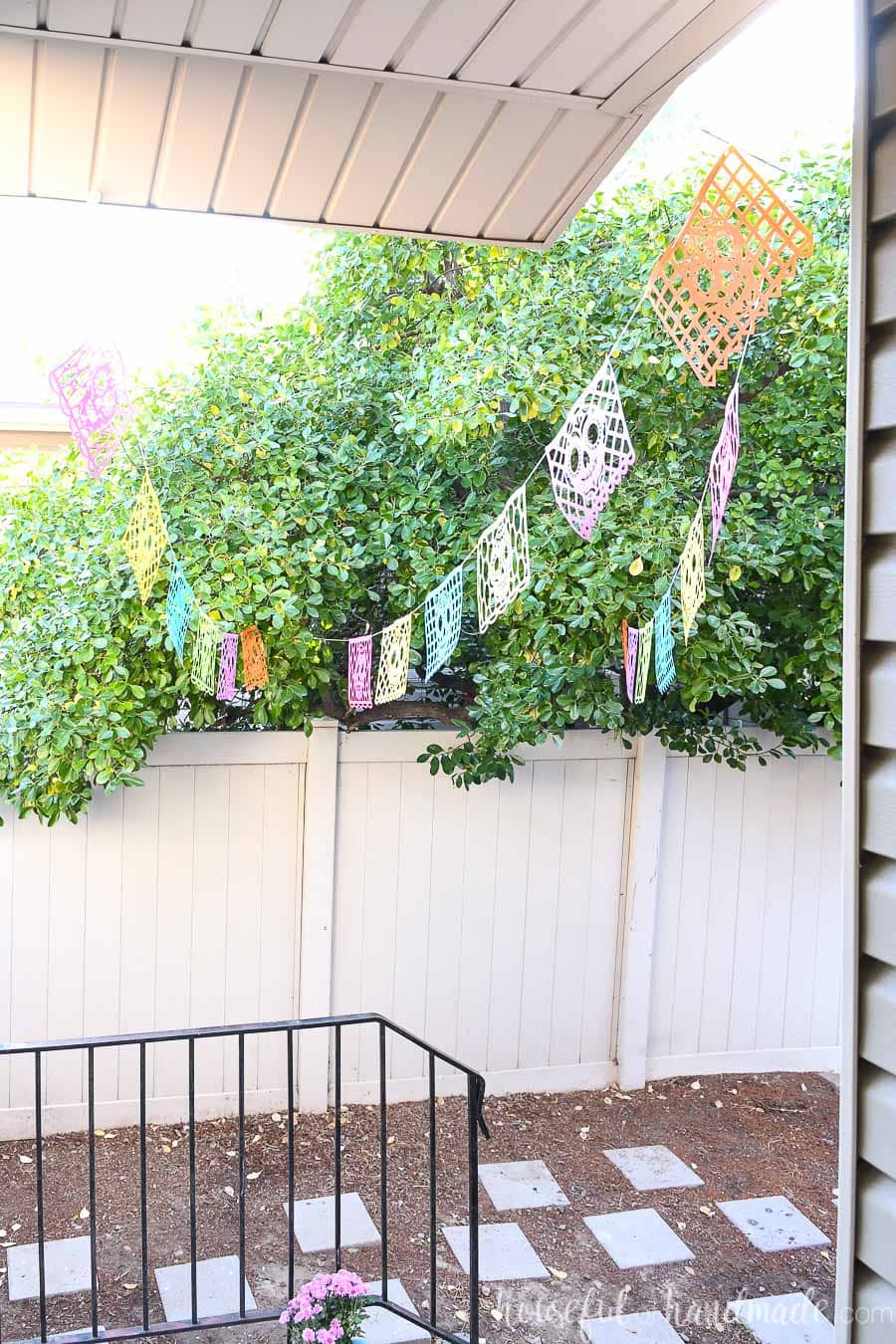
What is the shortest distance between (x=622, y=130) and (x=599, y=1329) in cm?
325

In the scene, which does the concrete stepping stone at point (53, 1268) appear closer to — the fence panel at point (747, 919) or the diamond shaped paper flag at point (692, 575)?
the fence panel at point (747, 919)

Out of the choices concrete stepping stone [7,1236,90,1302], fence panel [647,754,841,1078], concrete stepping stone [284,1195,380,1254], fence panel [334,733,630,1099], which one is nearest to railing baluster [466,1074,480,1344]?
concrete stepping stone [284,1195,380,1254]

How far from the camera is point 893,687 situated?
1108 mm

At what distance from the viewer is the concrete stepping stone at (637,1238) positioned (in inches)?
148

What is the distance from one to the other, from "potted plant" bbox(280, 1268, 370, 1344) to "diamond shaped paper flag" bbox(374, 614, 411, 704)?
205 centimetres

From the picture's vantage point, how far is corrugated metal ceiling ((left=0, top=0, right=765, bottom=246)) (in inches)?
59.9

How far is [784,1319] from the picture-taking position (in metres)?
3.45

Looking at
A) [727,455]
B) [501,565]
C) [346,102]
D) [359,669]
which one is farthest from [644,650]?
[346,102]

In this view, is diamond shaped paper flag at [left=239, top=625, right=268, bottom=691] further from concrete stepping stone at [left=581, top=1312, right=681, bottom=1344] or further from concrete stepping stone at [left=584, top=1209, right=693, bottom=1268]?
concrete stepping stone at [left=581, top=1312, right=681, bottom=1344]

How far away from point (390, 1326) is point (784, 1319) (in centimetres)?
121

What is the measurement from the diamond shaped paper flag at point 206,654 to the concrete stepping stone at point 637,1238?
7.78 ft

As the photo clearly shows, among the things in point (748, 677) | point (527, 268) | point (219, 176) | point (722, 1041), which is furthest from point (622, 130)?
point (722, 1041)

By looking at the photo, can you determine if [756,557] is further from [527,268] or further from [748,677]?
[527,268]

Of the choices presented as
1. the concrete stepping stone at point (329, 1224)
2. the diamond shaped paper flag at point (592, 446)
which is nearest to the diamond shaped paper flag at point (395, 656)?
the diamond shaped paper flag at point (592, 446)
